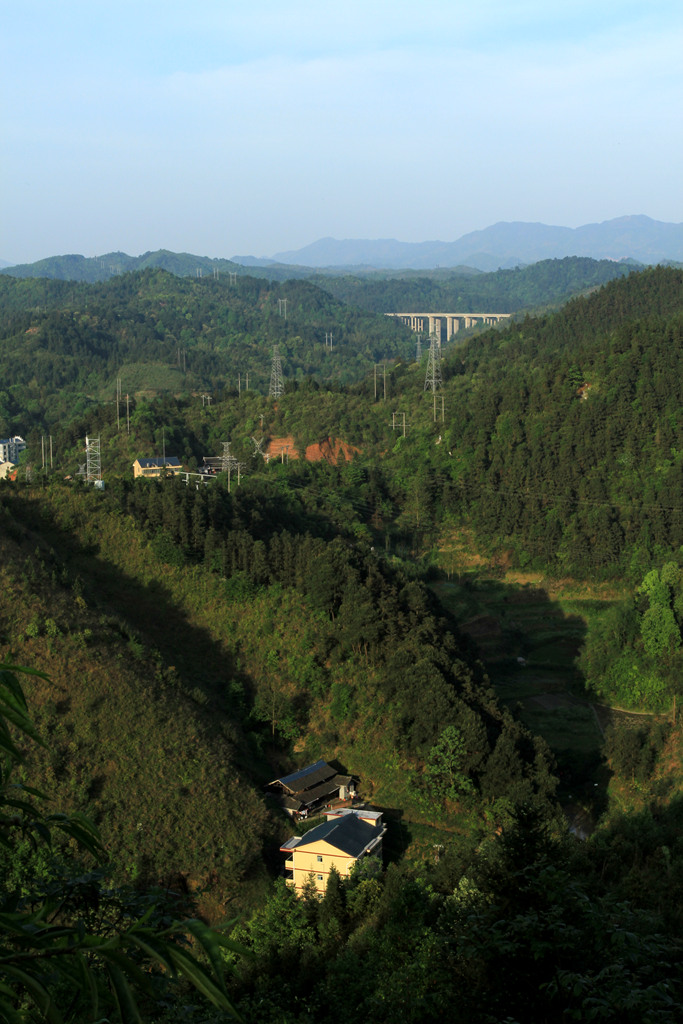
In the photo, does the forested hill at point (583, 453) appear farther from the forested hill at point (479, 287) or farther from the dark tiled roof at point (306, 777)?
the forested hill at point (479, 287)

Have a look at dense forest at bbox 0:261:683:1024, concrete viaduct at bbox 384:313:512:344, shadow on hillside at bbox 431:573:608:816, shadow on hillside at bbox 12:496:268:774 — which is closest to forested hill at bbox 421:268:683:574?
dense forest at bbox 0:261:683:1024

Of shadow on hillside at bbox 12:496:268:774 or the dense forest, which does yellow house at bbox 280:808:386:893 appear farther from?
shadow on hillside at bbox 12:496:268:774

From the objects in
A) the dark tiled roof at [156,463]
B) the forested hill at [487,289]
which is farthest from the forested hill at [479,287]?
the dark tiled roof at [156,463]

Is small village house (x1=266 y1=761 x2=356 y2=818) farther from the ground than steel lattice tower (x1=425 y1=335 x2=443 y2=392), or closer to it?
closer to it

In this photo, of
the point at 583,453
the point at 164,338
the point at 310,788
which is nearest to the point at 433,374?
the point at 583,453

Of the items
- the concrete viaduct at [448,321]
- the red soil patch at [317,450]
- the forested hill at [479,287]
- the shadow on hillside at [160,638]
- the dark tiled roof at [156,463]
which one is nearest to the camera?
the shadow on hillside at [160,638]

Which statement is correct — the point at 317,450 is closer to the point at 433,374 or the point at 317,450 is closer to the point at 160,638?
the point at 433,374

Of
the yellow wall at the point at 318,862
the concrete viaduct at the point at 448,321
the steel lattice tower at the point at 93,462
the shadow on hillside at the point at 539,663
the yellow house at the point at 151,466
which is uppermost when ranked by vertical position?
the concrete viaduct at the point at 448,321
